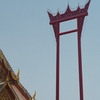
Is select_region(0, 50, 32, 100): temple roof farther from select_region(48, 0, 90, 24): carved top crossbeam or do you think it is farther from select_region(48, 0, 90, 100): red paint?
select_region(48, 0, 90, 24): carved top crossbeam

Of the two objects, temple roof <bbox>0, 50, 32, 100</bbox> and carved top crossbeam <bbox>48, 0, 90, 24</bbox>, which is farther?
carved top crossbeam <bbox>48, 0, 90, 24</bbox>

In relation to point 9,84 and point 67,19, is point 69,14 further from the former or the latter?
point 9,84

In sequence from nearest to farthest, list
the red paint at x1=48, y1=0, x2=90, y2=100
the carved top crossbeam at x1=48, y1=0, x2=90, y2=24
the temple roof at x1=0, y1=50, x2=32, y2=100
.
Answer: the temple roof at x1=0, y1=50, x2=32, y2=100 < the red paint at x1=48, y1=0, x2=90, y2=100 < the carved top crossbeam at x1=48, y1=0, x2=90, y2=24

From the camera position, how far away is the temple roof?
10.5m

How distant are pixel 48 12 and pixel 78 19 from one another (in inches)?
80.0

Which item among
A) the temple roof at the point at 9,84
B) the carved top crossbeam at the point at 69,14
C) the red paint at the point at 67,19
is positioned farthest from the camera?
the carved top crossbeam at the point at 69,14

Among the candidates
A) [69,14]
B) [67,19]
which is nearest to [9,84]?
[67,19]

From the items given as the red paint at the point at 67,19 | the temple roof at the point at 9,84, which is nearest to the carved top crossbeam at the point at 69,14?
the red paint at the point at 67,19

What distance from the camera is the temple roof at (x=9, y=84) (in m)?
10.5

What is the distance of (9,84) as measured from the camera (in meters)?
10.5

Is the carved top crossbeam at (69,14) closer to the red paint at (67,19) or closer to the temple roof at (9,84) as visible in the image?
the red paint at (67,19)

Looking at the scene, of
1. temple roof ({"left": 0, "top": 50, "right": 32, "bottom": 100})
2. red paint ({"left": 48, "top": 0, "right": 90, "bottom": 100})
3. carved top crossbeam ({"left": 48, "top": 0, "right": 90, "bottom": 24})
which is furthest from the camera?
carved top crossbeam ({"left": 48, "top": 0, "right": 90, "bottom": 24})

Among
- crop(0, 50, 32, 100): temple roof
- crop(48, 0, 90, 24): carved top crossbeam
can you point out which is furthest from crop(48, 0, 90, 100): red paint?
crop(0, 50, 32, 100): temple roof

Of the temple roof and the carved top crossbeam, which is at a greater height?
the carved top crossbeam
